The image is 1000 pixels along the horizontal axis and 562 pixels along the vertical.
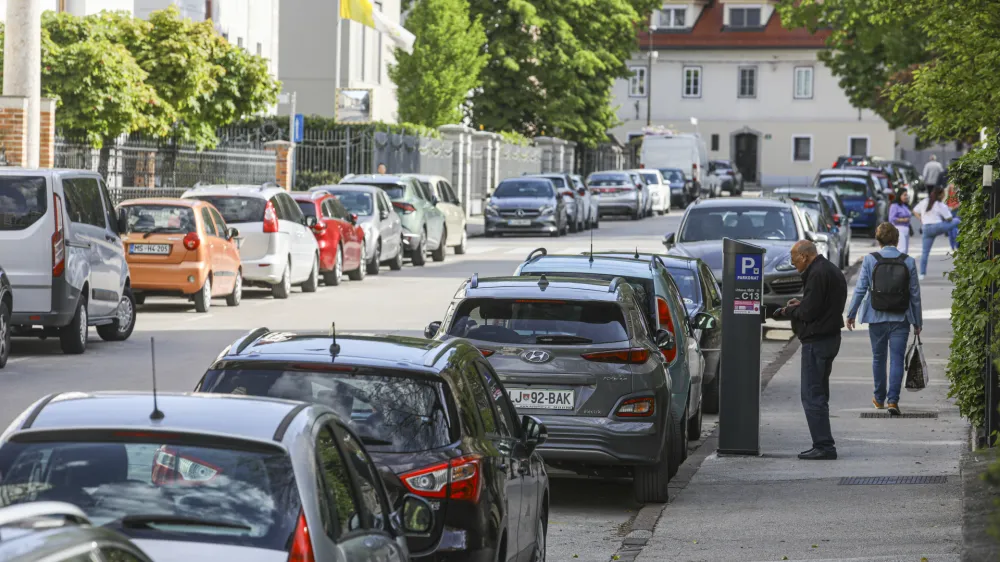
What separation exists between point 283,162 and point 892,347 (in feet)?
92.1

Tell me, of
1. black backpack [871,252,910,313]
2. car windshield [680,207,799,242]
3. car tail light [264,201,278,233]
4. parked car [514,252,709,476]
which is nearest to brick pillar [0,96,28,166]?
car tail light [264,201,278,233]

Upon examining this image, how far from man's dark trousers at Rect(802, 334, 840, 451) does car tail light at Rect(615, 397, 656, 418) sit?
8.71 ft

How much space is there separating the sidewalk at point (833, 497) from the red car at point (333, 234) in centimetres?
1246

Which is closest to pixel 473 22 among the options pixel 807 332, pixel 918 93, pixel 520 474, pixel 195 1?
pixel 195 1

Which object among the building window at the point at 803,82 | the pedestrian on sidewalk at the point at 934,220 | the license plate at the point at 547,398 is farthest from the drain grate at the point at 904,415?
the building window at the point at 803,82

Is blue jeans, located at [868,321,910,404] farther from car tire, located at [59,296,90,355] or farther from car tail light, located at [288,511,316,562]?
car tail light, located at [288,511,316,562]

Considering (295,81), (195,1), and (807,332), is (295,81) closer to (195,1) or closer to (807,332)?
(195,1)

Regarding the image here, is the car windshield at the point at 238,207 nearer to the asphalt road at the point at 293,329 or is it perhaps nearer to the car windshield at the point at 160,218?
the asphalt road at the point at 293,329

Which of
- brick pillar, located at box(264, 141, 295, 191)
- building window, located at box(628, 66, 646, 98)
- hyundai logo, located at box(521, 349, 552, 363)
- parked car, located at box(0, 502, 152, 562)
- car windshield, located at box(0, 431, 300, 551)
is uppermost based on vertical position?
building window, located at box(628, 66, 646, 98)

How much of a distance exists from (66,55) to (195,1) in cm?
1496

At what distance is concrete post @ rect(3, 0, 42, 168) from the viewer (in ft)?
79.8

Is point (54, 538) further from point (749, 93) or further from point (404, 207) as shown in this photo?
point (749, 93)

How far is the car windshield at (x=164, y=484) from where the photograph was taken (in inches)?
195

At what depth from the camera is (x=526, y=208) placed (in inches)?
1789
